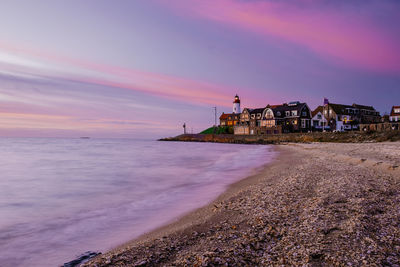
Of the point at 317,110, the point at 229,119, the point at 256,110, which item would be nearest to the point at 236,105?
the point at 229,119

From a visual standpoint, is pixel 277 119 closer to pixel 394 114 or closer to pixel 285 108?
pixel 285 108

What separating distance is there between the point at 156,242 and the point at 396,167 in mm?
11510

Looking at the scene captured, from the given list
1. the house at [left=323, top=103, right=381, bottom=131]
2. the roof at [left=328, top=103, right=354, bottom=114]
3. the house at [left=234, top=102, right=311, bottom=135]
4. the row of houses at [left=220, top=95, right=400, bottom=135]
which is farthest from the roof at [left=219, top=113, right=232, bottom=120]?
the roof at [left=328, top=103, right=354, bottom=114]

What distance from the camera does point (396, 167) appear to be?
1070 cm

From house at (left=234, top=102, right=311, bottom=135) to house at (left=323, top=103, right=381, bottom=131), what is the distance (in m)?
6.69

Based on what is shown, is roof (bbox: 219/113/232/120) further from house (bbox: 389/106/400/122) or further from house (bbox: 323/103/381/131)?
house (bbox: 389/106/400/122)

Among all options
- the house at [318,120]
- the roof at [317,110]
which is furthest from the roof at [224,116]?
the house at [318,120]

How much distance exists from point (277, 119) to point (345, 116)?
21168 millimetres

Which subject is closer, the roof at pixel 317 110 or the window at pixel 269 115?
the roof at pixel 317 110

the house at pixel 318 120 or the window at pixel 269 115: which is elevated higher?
the window at pixel 269 115

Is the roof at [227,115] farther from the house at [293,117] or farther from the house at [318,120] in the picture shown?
the house at [318,120]

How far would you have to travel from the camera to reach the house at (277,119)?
7738 centimetres

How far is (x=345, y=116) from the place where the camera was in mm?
77625

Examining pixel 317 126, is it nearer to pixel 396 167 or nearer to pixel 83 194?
pixel 396 167
